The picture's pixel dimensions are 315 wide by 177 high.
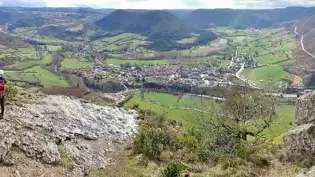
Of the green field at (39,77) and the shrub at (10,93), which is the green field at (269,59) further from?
the shrub at (10,93)

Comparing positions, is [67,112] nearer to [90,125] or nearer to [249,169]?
[90,125]

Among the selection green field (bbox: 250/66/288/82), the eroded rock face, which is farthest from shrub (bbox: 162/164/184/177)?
green field (bbox: 250/66/288/82)

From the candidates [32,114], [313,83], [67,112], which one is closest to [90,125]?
[67,112]

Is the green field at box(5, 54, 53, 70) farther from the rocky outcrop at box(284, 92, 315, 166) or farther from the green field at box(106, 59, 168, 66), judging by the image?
the rocky outcrop at box(284, 92, 315, 166)

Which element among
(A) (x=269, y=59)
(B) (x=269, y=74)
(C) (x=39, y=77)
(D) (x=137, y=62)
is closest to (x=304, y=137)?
(C) (x=39, y=77)

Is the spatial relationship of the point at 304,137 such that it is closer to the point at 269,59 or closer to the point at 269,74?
the point at 269,74

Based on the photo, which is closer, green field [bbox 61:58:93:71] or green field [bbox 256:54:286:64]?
green field [bbox 61:58:93:71]
